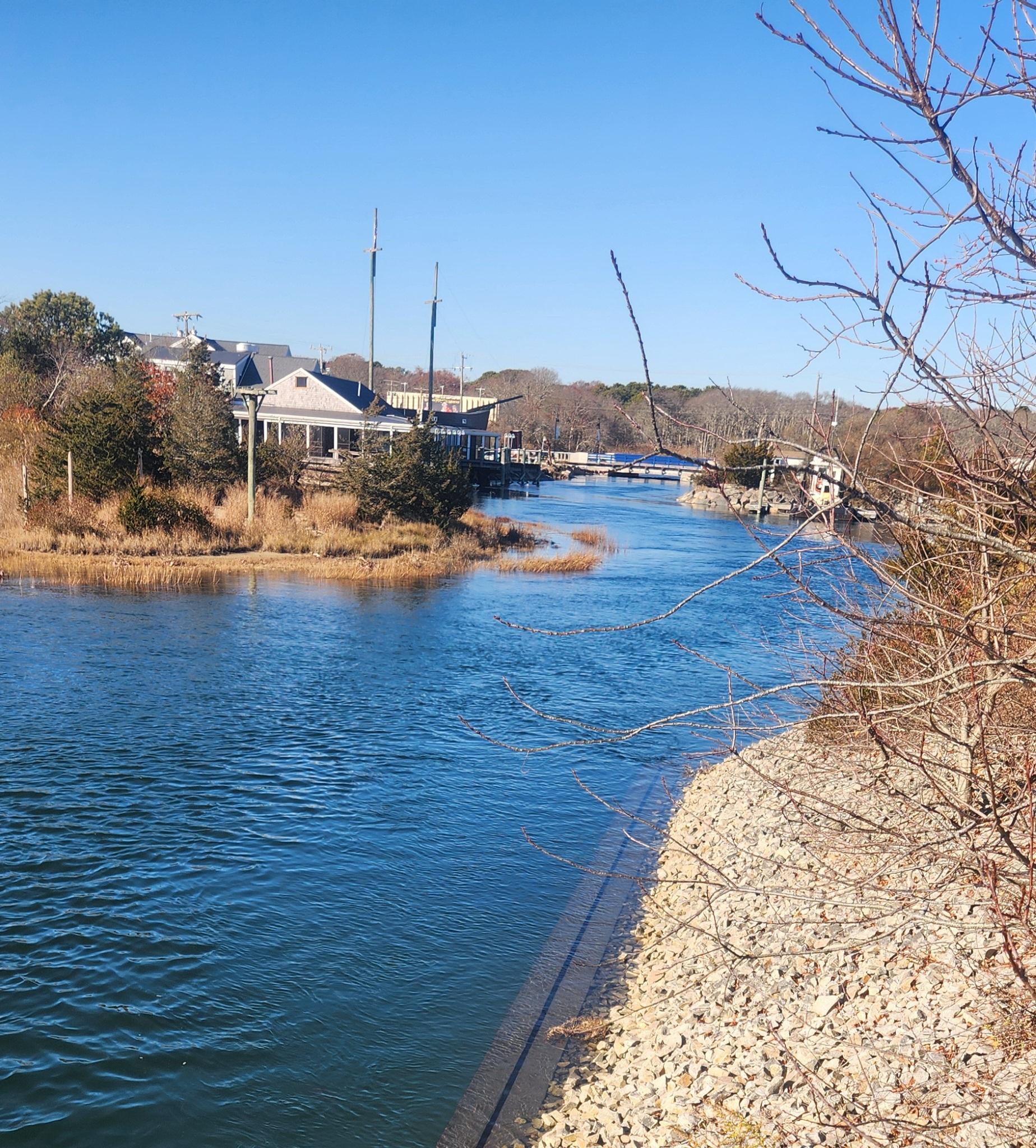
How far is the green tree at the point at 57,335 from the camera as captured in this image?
54.0 meters

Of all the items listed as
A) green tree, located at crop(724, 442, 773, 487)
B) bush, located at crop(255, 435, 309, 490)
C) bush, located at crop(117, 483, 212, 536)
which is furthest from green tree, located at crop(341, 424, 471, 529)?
green tree, located at crop(724, 442, 773, 487)

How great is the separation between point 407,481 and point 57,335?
109ft

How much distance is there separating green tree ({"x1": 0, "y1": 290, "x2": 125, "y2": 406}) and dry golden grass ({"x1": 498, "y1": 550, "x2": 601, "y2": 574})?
28272 mm

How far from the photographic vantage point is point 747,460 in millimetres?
4398

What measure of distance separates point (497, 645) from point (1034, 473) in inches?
645

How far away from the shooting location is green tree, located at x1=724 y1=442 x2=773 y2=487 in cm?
307

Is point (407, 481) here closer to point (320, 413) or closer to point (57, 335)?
point (320, 413)

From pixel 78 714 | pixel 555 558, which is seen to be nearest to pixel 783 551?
pixel 78 714

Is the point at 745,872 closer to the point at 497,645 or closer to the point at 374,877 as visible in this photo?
the point at 374,877

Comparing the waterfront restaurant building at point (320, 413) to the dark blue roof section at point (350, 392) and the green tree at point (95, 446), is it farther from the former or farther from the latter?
the green tree at point (95, 446)

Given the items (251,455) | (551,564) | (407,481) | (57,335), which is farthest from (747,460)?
(57,335)

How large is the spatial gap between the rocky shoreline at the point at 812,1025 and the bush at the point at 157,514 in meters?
23.9

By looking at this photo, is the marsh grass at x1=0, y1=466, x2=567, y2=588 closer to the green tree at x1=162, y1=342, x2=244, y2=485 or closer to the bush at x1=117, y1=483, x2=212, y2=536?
the bush at x1=117, y1=483, x2=212, y2=536

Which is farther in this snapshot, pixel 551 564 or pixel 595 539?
pixel 595 539
